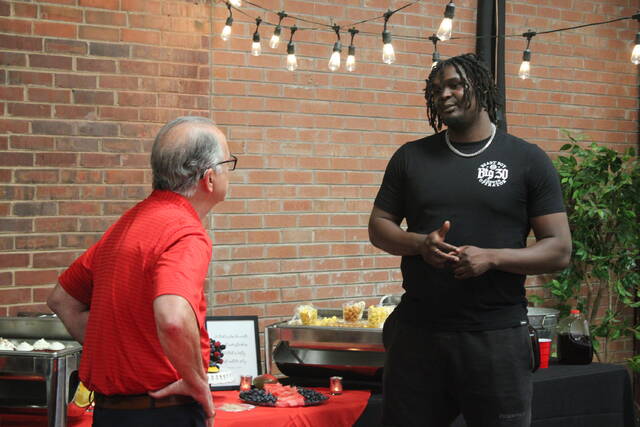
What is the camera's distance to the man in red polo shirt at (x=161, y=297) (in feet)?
5.29

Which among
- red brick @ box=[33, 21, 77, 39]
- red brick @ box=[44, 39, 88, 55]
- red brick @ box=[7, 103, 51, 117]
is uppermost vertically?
red brick @ box=[33, 21, 77, 39]

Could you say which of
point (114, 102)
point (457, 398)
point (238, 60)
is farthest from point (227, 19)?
point (457, 398)

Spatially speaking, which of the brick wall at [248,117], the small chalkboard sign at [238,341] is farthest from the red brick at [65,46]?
the small chalkboard sign at [238,341]

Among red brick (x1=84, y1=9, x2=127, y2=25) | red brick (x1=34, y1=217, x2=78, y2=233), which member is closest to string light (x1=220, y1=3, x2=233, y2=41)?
red brick (x1=84, y1=9, x2=127, y2=25)

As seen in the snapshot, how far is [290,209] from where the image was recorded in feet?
13.8

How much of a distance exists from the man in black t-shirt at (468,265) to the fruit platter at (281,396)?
398 mm

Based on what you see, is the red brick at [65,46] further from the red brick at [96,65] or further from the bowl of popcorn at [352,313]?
the bowl of popcorn at [352,313]

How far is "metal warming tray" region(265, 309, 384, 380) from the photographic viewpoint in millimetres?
3020

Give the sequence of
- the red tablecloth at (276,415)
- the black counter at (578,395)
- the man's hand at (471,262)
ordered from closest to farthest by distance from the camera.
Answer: the man's hand at (471,262)
the red tablecloth at (276,415)
the black counter at (578,395)

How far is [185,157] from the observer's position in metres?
1.75

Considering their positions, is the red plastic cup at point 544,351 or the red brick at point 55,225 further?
the red brick at point 55,225

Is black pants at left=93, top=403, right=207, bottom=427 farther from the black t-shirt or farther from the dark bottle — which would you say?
the dark bottle

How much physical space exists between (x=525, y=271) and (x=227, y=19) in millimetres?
2023

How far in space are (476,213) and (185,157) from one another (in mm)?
943
